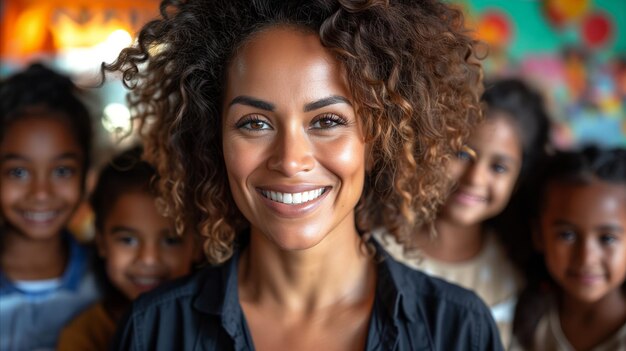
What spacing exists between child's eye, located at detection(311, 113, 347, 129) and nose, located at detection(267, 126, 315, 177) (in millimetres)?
35

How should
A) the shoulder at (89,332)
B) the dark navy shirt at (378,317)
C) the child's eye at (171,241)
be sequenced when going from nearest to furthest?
1. the dark navy shirt at (378,317)
2. the shoulder at (89,332)
3. the child's eye at (171,241)

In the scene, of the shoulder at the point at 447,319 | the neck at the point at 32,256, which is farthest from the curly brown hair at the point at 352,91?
the neck at the point at 32,256

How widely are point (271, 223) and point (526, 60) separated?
13.8 feet

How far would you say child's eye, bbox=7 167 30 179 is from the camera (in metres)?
2.43

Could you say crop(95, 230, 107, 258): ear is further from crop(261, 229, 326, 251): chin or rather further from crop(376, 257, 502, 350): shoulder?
crop(376, 257, 502, 350): shoulder

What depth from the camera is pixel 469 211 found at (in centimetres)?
229

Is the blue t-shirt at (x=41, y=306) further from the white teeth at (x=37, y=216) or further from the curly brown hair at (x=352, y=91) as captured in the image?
the curly brown hair at (x=352, y=91)

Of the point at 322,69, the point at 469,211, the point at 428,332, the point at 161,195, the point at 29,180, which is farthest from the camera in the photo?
the point at 29,180

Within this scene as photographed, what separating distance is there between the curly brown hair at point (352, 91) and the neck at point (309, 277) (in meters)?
0.12

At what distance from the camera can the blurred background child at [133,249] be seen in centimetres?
226

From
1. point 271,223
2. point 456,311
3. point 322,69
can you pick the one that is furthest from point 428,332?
point 322,69

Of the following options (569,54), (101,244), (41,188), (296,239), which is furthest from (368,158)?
(569,54)

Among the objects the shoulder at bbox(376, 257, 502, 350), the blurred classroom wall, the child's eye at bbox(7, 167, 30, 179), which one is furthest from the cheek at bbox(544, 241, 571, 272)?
the blurred classroom wall

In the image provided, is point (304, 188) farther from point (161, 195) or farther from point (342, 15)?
point (161, 195)
